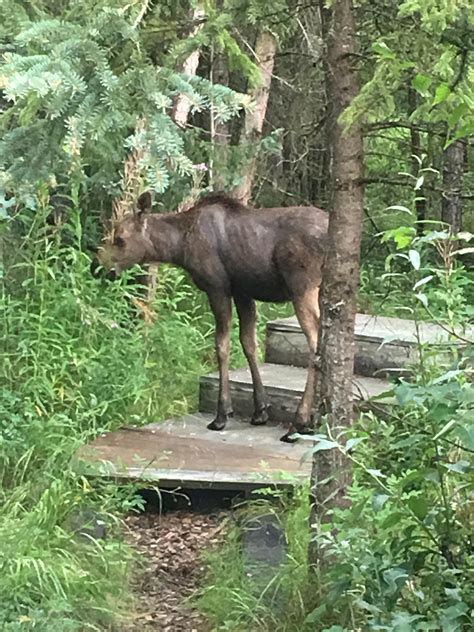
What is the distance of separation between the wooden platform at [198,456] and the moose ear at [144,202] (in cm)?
143

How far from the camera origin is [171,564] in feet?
15.8

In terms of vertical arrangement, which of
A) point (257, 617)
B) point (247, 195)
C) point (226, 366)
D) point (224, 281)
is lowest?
point (257, 617)

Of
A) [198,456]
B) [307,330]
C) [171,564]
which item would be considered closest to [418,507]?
[171,564]

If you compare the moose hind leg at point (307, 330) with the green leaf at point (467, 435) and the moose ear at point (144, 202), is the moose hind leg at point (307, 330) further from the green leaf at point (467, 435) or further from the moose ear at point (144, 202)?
the green leaf at point (467, 435)

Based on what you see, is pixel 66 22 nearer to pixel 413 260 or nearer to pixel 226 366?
pixel 413 260

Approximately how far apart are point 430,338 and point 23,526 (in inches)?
141

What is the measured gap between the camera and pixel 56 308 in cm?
651

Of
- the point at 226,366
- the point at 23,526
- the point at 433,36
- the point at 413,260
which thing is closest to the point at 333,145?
the point at 433,36

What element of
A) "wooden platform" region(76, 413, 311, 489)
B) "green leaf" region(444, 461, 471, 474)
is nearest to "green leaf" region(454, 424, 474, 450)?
"green leaf" region(444, 461, 471, 474)

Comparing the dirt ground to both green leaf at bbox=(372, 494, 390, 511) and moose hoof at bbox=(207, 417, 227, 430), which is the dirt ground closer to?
moose hoof at bbox=(207, 417, 227, 430)

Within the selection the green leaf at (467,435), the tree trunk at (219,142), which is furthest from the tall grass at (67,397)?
the green leaf at (467,435)

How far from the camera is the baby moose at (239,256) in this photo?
18.9ft

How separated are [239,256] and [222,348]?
62 centimetres

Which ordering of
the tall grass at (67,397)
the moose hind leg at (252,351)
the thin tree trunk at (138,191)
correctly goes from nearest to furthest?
the tall grass at (67,397) → the moose hind leg at (252,351) → the thin tree trunk at (138,191)
